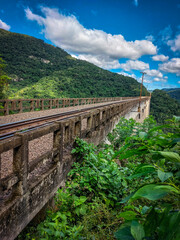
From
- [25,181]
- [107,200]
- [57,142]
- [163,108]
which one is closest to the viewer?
[25,181]

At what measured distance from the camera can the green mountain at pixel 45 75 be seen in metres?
56.0

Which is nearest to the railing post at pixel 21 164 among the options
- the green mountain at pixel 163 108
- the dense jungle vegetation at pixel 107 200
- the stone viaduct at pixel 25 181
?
the stone viaduct at pixel 25 181

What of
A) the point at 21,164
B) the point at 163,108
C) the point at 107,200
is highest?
the point at 21,164

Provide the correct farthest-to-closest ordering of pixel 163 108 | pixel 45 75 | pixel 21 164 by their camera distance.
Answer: pixel 45 75, pixel 163 108, pixel 21 164

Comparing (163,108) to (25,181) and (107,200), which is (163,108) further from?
(25,181)

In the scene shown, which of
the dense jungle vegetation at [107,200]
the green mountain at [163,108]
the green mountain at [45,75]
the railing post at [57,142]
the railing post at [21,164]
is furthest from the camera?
the green mountain at [163,108]

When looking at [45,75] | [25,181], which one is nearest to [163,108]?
[45,75]

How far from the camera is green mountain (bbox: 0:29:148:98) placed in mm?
56041

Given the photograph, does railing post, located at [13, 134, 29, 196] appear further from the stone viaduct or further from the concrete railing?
the concrete railing

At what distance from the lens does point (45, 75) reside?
275 ft

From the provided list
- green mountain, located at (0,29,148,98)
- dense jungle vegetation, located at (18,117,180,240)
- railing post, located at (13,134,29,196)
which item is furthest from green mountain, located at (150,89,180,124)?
railing post, located at (13,134,29,196)

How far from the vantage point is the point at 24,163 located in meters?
2.76

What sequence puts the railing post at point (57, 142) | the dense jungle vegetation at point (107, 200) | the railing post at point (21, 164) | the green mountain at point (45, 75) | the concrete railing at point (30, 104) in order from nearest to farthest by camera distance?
1. the dense jungle vegetation at point (107, 200)
2. the railing post at point (21, 164)
3. the railing post at point (57, 142)
4. the concrete railing at point (30, 104)
5. the green mountain at point (45, 75)

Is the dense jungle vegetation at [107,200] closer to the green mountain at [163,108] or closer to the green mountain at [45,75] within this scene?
the green mountain at [45,75]
